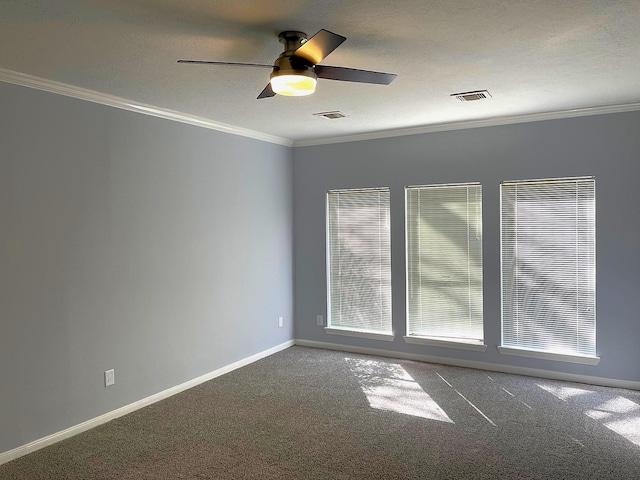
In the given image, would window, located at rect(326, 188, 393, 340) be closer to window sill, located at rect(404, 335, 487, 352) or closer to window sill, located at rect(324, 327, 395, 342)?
window sill, located at rect(324, 327, 395, 342)

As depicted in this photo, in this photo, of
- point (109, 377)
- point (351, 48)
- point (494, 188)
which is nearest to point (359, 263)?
point (494, 188)

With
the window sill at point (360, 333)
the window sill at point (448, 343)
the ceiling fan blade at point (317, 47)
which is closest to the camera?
the ceiling fan blade at point (317, 47)

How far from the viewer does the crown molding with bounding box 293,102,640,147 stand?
4457 millimetres

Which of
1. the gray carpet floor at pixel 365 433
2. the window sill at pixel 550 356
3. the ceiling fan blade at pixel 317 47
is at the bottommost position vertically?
the gray carpet floor at pixel 365 433

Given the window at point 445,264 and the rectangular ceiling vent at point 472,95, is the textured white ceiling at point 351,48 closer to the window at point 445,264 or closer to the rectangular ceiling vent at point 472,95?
the rectangular ceiling vent at point 472,95

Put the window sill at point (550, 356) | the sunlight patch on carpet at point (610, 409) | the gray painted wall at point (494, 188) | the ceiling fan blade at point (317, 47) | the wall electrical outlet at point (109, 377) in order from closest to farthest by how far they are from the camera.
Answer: the ceiling fan blade at point (317, 47) → the sunlight patch on carpet at point (610, 409) → the wall electrical outlet at point (109, 377) → the gray painted wall at point (494, 188) → the window sill at point (550, 356)

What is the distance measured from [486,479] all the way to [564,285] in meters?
2.41

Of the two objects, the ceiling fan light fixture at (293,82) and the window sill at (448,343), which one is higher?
the ceiling fan light fixture at (293,82)

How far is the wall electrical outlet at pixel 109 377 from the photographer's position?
392 cm

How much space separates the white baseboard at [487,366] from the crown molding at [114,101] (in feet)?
8.29

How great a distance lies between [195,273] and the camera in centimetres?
479

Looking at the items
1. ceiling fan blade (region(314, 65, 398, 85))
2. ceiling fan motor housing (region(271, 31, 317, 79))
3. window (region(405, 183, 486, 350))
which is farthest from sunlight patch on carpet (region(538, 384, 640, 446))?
→ ceiling fan motor housing (region(271, 31, 317, 79))

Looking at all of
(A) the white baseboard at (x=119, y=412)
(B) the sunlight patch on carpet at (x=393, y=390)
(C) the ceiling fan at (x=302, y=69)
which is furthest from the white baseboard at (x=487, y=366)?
(C) the ceiling fan at (x=302, y=69)

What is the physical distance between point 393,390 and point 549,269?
73.3 inches
